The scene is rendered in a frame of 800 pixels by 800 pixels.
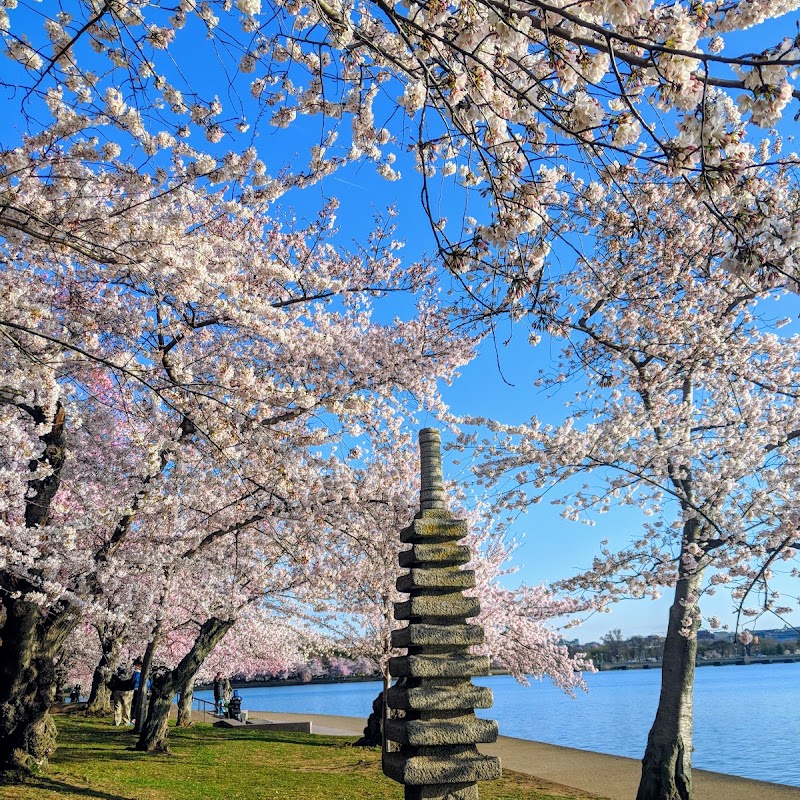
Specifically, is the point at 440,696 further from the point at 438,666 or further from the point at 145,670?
the point at 145,670

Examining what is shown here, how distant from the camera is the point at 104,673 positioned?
27734 millimetres

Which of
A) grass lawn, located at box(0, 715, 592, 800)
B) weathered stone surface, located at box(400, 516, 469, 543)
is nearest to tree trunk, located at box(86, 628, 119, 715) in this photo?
grass lawn, located at box(0, 715, 592, 800)

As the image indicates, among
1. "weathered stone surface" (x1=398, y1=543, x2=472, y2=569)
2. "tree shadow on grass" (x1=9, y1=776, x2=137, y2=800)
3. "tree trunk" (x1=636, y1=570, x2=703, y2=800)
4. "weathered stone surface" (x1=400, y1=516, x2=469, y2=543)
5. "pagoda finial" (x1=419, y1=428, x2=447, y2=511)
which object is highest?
"pagoda finial" (x1=419, y1=428, x2=447, y2=511)

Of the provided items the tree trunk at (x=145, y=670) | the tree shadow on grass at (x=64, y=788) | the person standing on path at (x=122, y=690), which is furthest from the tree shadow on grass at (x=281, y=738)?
the tree shadow on grass at (x=64, y=788)

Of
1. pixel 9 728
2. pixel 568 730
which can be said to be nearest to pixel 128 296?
pixel 9 728

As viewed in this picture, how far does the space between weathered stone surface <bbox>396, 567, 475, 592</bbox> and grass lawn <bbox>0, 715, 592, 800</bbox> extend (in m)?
6.98

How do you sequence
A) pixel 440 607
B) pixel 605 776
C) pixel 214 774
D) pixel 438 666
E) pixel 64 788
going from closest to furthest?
pixel 438 666
pixel 440 607
pixel 64 788
pixel 214 774
pixel 605 776

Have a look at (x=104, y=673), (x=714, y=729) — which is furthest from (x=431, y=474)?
(x=714, y=729)

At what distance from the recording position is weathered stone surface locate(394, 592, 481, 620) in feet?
24.8

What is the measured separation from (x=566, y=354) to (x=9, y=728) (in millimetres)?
11568

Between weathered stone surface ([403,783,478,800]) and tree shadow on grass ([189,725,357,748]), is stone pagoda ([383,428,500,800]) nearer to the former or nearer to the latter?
weathered stone surface ([403,783,478,800])

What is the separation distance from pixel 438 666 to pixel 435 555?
1.19 meters

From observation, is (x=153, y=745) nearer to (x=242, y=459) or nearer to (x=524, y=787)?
(x=524, y=787)

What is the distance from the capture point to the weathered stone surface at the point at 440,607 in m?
7.56
